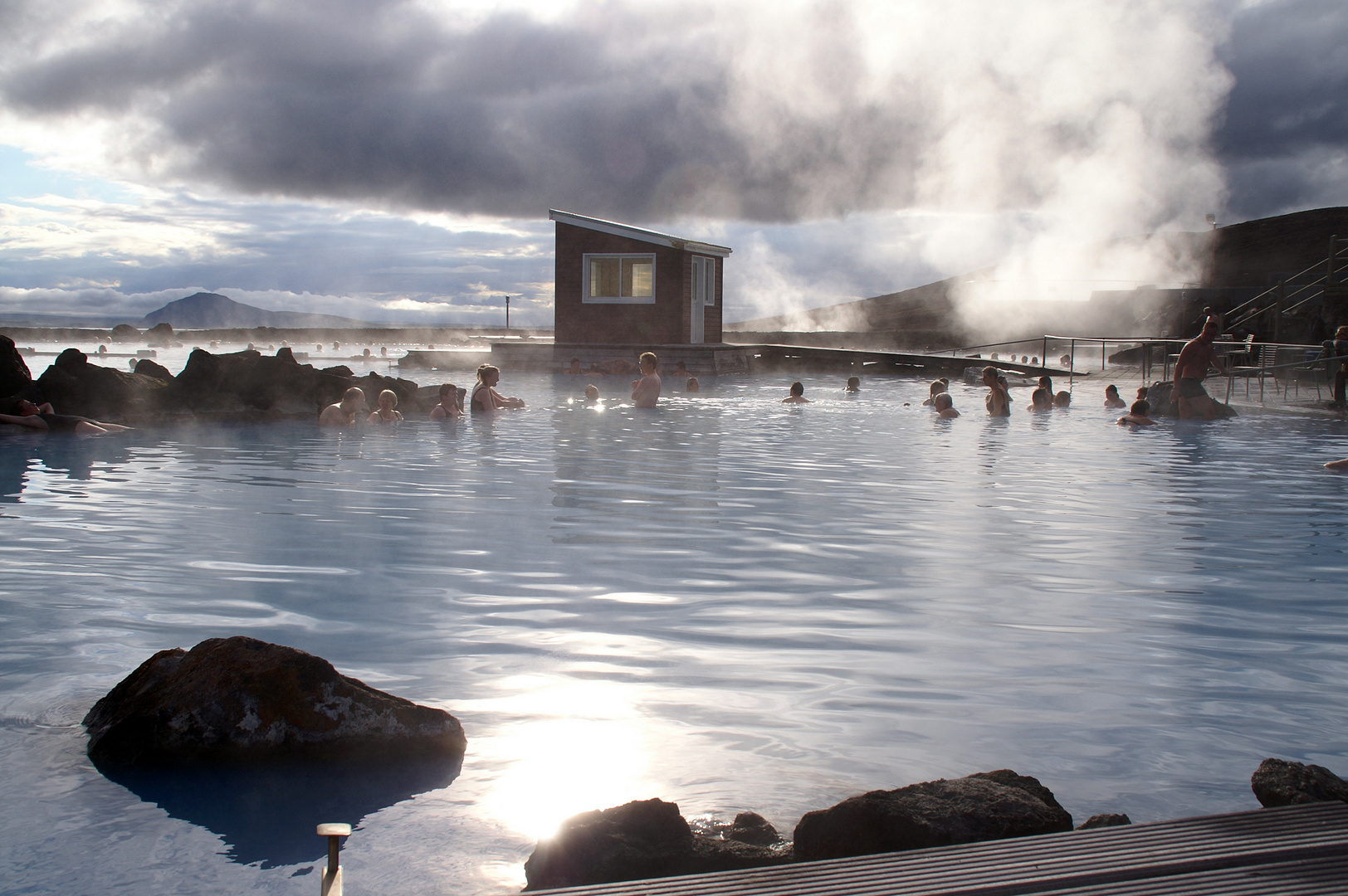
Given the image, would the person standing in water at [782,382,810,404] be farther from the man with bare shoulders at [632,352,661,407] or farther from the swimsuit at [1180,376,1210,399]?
the swimsuit at [1180,376,1210,399]

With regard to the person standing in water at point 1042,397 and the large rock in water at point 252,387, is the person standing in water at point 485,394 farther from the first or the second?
the person standing in water at point 1042,397

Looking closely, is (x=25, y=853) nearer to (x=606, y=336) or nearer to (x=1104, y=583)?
(x=1104, y=583)

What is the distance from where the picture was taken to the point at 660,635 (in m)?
4.57

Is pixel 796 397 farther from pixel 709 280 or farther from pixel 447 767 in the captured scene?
pixel 447 767

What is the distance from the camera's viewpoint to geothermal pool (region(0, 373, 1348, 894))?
116 inches

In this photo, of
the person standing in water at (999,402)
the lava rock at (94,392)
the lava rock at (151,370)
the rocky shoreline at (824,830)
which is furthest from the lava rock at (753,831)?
the lava rock at (151,370)

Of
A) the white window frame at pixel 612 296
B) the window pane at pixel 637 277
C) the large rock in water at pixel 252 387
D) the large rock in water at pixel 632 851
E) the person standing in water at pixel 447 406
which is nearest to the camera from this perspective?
the large rock in water at pixel 632 851

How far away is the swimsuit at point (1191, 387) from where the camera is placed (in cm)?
1414

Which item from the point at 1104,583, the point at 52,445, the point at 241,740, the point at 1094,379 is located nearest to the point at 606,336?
the point at 1094,379

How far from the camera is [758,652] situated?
14.1ft

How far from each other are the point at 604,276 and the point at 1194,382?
16886mm

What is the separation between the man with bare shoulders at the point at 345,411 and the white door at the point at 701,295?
Result: 45.6ft

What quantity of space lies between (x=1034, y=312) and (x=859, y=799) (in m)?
46.6

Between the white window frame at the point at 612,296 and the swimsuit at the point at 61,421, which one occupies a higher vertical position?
the white window frame at the point at 612,296
